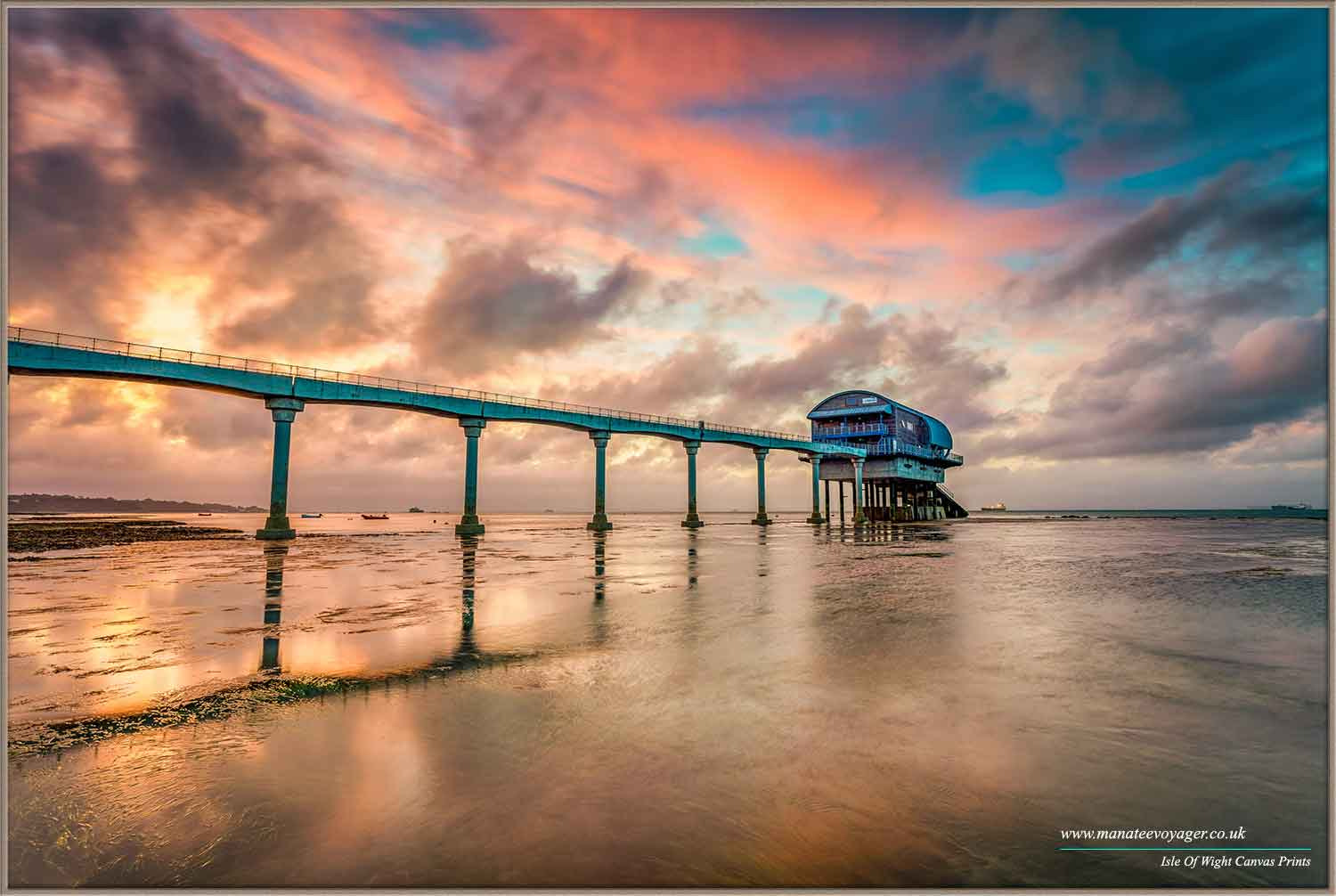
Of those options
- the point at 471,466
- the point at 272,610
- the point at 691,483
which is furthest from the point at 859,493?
the point at 272,610

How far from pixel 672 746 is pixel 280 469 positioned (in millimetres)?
34839

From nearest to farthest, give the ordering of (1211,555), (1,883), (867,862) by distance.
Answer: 1. (867,862)
2. (1,883)
3. (1211,555)

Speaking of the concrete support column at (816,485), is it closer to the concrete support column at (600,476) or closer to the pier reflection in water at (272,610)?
the concrete support column at (600,476)

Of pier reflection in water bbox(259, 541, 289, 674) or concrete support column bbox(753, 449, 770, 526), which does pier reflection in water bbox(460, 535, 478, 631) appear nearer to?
pier reflection in water bbox(259, 541, 289, 674)

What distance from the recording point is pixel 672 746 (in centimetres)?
402

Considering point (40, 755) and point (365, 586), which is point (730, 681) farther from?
point (365, 586)

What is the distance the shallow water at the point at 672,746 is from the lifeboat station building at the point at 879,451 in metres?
54.6

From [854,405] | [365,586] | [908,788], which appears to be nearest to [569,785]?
[908,788]

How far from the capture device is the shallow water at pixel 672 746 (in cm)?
273

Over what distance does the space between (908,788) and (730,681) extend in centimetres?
250

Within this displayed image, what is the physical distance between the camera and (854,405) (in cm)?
6681

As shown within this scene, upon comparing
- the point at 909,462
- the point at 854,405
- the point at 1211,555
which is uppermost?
the point at 854,405

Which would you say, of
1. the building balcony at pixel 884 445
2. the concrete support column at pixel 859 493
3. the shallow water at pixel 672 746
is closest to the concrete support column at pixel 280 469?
the shallow water at pixel 672 746

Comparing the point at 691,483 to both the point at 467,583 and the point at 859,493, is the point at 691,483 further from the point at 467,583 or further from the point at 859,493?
the point at 467,583
